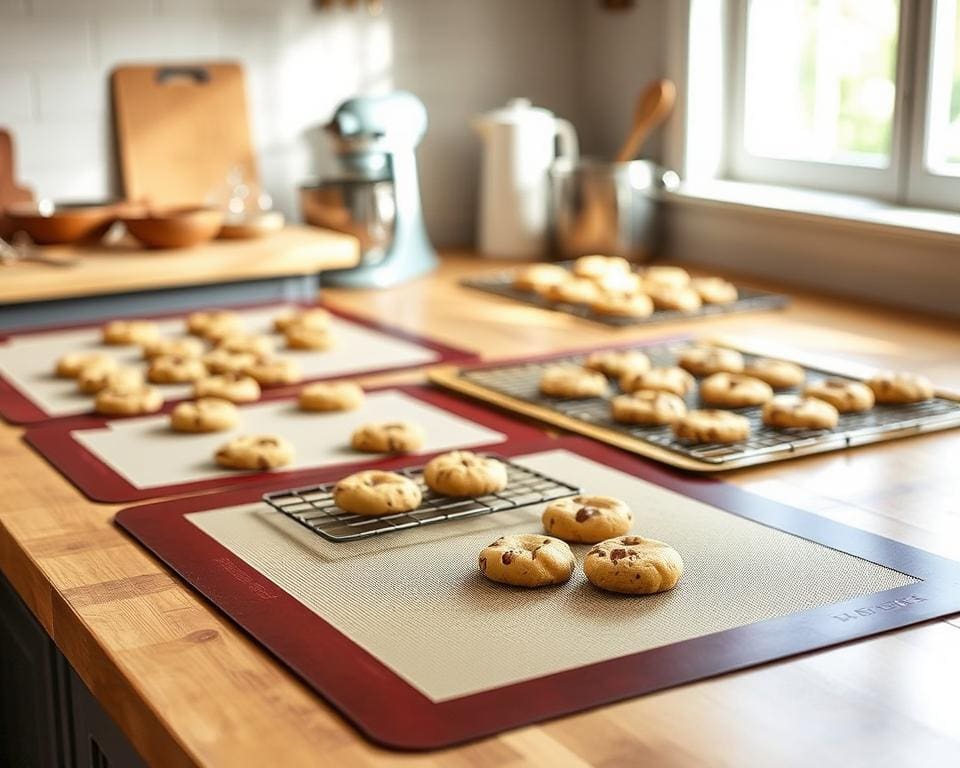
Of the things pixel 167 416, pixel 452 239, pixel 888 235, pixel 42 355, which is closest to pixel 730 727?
pixel 167 416

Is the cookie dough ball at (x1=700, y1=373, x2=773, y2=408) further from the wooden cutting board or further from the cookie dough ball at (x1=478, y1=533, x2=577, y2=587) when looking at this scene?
the wooden cutting board

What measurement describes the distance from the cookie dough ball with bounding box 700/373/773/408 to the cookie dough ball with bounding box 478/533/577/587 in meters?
0.54

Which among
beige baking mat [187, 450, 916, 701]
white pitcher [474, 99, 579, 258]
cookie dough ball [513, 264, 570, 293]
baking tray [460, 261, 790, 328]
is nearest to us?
beige baking mat [187, 450, 916, 701]

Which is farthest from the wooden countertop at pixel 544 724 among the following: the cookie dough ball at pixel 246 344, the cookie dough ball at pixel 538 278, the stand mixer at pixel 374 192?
the stand mixer at pixel 374 192

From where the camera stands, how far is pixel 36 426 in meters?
1.54

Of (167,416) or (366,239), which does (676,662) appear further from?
(366,239)

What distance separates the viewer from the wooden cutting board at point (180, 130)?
2.54 metres

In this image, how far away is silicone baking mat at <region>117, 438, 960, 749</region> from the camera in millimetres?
859

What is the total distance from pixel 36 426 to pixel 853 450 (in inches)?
36.0

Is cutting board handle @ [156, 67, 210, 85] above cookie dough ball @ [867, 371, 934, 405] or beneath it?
above

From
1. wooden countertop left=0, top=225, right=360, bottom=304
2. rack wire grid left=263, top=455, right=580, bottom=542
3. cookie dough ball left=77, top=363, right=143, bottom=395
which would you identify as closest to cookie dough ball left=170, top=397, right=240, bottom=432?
cookie dough ball left=77, top=363, right=143, bottom=395

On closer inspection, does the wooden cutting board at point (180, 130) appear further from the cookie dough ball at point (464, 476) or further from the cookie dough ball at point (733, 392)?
the cookie dough ball at point (464, 476)

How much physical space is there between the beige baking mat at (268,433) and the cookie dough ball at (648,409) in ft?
0.45

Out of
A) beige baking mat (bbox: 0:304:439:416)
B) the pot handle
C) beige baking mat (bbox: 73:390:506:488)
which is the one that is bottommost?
beige baking mat (bbox: 73:390:506:488)
